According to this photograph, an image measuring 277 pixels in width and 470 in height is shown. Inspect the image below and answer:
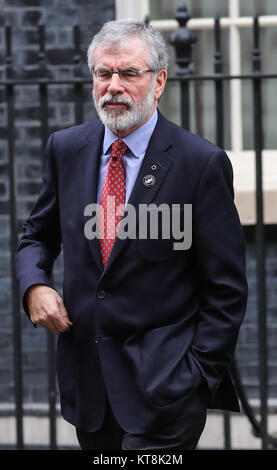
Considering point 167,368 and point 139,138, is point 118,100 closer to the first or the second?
point 139,138

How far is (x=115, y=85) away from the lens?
2963mm

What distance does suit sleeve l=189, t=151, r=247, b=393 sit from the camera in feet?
10.0

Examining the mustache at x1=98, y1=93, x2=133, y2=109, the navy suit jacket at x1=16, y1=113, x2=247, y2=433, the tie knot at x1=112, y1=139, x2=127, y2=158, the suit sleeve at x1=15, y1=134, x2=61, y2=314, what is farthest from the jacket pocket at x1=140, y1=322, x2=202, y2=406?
the mustache at x1=98, y1=93, x2=133, y2=109

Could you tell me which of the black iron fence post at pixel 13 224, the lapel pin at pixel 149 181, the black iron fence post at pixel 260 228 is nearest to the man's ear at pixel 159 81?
the lapel pin at pixel 149 181

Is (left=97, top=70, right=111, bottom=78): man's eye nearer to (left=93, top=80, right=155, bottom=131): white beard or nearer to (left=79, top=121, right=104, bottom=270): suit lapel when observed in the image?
(left=93, top=80, right=155, bottom=131): white beard

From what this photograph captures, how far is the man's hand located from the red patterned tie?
0.65ft

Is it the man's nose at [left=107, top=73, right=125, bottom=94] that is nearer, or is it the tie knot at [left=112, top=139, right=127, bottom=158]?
the man's nose at [left=107, top=73, right=125, bottom=94]

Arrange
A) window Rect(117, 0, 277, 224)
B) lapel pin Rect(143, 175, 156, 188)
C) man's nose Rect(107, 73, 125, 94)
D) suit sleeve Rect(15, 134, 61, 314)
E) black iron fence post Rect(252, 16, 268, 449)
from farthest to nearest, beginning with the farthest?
window Rect(117, 0, 277, 224) → black iron fence post Rect(252, 16, 268, 449) → suit sleeve Rect(15, 134, 61, 314) → lapel pin Rect(143, 175, 156, 188) → man's nose Rect(107, 73, 125, 94)

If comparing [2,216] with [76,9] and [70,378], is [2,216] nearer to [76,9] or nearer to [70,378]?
[76,9]

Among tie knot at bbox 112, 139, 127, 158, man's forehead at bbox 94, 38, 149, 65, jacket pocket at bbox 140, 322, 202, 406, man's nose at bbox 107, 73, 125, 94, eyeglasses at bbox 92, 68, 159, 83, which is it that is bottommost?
jacket pocket at bbox 140, 322, 202, 406

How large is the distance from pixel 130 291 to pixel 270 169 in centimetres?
303

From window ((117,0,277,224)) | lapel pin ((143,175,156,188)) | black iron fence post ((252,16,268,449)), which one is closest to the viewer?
lapel pin ((143,175,156,188))

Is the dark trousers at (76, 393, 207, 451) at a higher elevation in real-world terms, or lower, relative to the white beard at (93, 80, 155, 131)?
lower

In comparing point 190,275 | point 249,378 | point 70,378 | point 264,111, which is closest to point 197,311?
point 190,275
